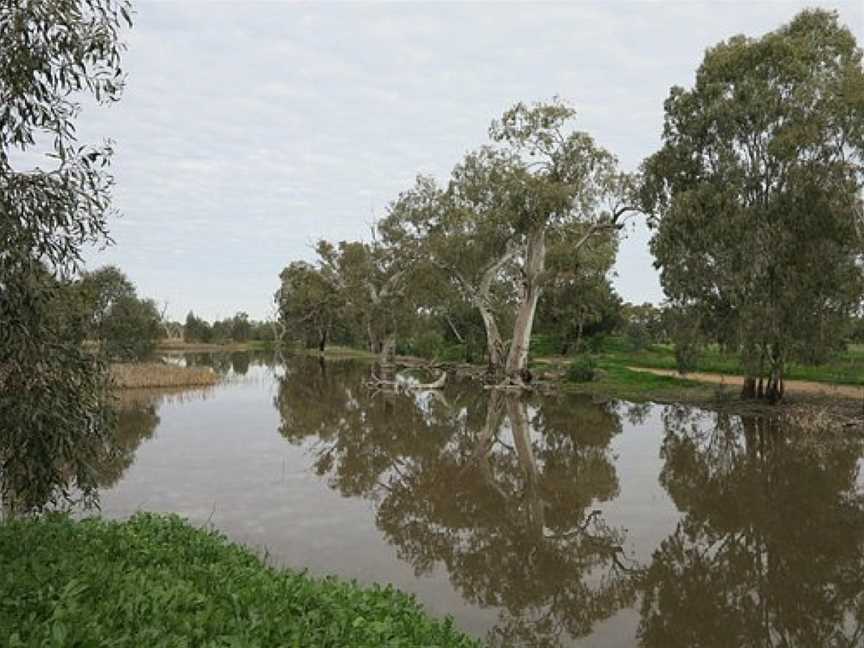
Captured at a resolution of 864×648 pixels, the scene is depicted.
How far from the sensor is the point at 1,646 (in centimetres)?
411

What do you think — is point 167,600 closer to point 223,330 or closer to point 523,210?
point 523,210

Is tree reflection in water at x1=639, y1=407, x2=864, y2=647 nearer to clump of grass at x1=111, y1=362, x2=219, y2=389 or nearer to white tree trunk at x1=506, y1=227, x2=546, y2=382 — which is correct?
white tree trunk at x1=506, y1=227, x2=546, y2=382

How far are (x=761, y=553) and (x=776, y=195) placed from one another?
17.6m

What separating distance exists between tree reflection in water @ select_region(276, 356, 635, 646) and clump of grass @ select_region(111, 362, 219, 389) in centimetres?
875

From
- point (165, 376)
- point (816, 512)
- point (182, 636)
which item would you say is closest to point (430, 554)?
point (182, 636)

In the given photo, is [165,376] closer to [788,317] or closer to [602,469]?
[602,469]

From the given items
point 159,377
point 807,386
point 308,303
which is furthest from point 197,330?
point 807,386

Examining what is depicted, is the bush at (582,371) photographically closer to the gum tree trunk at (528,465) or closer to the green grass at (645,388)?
the green grass at (645,388)

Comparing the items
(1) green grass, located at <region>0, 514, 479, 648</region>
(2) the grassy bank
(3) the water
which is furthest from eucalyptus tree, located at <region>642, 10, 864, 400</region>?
(1) green grass, located at <region>0, 514, 479, 648</region>

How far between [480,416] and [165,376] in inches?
668

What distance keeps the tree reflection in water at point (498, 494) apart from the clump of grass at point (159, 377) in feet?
28.7

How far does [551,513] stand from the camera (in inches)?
459

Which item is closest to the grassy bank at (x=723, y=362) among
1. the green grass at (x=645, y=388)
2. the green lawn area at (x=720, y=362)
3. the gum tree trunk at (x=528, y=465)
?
the green lawn area at (x=720, y=362)

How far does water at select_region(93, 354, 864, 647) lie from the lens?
746 cm
